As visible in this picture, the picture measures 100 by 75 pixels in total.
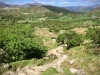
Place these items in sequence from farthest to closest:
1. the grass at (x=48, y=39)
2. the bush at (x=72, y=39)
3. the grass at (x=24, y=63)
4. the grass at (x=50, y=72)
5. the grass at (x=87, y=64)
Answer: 1. the grass at (x=48, y=39)
2. the bush at (x=72, y=39)
3. the grass at (x=24, y=63)
4. the grass at (x=87, y=64)
5. the grass at (x=50, y=72)

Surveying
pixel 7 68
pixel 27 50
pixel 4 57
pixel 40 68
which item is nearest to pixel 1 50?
pixel 4 57

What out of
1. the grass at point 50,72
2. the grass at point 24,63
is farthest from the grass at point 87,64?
the grass at point 24,63

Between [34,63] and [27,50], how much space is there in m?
11.1

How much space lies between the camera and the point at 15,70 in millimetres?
41062

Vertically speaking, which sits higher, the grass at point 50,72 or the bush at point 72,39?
the bush at point 72,39

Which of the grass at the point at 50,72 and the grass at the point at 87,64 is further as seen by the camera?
the grass at the point at 87,64

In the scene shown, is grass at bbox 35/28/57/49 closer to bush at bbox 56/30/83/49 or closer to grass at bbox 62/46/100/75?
bush at bbox 56/30/83/49

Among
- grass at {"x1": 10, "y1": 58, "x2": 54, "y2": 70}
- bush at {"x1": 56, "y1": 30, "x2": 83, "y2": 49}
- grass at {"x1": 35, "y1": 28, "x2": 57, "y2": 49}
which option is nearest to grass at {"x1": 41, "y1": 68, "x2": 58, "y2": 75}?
grass at {"x1": 10, "y1": 58, "x2": 54, "y2": 70}

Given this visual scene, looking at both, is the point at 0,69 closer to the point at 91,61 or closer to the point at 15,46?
the point at 15,46

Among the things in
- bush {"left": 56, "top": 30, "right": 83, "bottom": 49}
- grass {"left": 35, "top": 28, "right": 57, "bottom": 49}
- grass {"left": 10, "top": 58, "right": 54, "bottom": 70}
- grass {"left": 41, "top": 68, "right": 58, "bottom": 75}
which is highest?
bush {"left": 56, "top": 30, "right": 83, "bottom": 49}

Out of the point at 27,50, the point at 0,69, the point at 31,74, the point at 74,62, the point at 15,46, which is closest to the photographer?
the point at 31,74

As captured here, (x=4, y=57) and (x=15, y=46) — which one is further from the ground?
(x=15, y=46)

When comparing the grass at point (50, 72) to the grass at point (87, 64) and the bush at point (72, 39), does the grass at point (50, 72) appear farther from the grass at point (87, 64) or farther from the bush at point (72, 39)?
the bush at point (72, 39)

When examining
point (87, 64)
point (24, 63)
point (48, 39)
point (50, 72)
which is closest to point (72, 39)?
point (87, 64)
